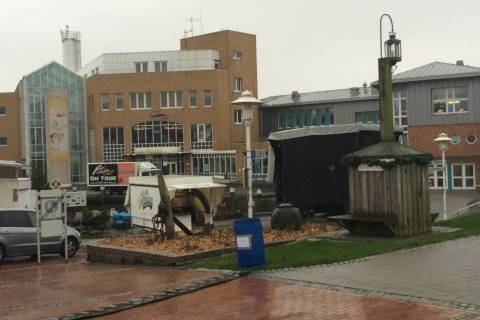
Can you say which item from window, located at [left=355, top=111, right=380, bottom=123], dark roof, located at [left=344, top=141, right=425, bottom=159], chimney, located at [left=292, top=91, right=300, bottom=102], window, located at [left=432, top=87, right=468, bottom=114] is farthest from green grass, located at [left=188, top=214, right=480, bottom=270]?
chimney, located at [left=292, top=91, right=300, bottom=102]

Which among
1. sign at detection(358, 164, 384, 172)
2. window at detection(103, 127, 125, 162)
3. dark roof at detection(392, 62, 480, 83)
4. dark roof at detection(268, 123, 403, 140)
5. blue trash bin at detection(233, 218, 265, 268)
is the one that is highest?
dark roof at detection(392, 62, 480, 83)

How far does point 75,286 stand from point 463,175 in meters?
40.0

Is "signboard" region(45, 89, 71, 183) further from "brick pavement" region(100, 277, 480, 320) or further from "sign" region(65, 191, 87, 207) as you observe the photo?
"brick pavement" region(100, 277, 480, 320)

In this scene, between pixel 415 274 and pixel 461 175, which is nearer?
pixel 415 274

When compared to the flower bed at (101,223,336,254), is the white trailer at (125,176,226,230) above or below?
above

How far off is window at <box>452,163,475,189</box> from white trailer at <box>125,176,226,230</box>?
104 feet

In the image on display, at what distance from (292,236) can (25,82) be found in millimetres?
53408

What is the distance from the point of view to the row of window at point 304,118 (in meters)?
64.1

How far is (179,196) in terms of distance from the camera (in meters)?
20.0

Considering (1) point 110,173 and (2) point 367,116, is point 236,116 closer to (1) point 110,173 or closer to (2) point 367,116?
(2) point 367,116

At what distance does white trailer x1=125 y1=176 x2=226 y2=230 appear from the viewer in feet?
64.1

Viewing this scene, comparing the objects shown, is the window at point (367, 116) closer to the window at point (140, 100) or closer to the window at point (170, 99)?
the window at point (170, 99)

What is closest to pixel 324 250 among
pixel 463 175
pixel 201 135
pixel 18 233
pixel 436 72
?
pixel 18 233

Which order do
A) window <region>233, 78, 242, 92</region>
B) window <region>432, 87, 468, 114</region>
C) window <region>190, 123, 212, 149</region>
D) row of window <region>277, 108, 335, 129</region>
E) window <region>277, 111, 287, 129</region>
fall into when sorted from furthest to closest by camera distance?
window <region>277, 111, 287, 129</region>, window <region>233, 78, 242, 92</region>, row of window <region>277, 108, 335, 129</region>, window <region>190, 123, 212, 149</region>, window <region>432, 87, 468, 114</region>
